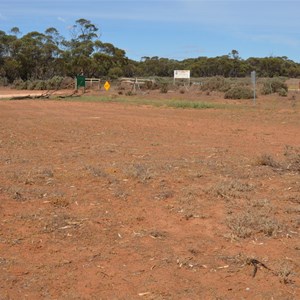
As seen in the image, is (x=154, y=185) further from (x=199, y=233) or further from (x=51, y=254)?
(x=51, y=254)

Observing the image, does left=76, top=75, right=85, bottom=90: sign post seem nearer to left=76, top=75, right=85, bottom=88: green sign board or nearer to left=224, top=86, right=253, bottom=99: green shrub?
left=76, top=75, right=85, bottom=88: green sign board

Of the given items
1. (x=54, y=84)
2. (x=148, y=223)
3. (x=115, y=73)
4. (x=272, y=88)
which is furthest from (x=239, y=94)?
(x=115, y=73)

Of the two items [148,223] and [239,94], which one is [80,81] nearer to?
[239,94]

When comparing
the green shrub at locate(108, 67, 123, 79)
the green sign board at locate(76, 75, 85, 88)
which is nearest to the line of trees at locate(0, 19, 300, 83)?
the green shrub at locate(108, 67, 123, 79)

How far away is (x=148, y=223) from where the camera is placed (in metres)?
6.00

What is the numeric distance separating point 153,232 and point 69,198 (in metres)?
1.77

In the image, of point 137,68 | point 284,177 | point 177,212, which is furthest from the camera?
point 137,68

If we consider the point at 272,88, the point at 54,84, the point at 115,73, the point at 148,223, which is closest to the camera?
the point at 148,223

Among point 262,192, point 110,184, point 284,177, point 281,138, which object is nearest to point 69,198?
point 110,184

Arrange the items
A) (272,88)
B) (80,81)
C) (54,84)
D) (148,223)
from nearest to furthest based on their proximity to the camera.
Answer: (148,223), (272,88), (80,81), (54,84)

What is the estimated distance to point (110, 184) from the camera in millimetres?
7801

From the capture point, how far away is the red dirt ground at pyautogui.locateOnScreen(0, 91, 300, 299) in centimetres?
439

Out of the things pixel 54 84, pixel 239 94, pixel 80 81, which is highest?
pixel 80 81

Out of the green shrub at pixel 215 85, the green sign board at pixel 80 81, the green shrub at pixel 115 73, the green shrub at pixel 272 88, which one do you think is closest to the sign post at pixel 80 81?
the green sign board at pixel 80 81
